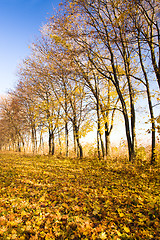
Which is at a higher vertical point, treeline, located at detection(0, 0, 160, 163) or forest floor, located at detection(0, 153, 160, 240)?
treeline, located at detection(0, 0, 160, 163)

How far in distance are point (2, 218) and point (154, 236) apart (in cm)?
333

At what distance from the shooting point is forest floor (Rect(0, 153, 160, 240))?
3.02 m

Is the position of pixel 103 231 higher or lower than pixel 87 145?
lower

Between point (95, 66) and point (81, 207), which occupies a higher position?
point (95, 66)

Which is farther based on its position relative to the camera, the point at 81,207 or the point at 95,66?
the point at 95,66

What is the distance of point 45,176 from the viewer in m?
7.15

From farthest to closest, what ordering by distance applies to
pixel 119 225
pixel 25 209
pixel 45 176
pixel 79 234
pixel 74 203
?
pixel 45 176 → pixel 74 203 → pixel 25 209 → pixel 119 225 → pixel 79 234

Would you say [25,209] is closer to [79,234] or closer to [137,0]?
[79,234]

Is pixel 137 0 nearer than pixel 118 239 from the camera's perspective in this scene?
No

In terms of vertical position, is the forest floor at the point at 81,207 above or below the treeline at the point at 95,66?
below

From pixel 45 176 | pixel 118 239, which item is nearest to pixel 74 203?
pixel 118 239

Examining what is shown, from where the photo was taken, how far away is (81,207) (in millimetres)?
4055

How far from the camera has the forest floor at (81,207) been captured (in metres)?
3.02

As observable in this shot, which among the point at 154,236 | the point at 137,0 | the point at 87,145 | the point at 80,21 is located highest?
the point at 80,21
